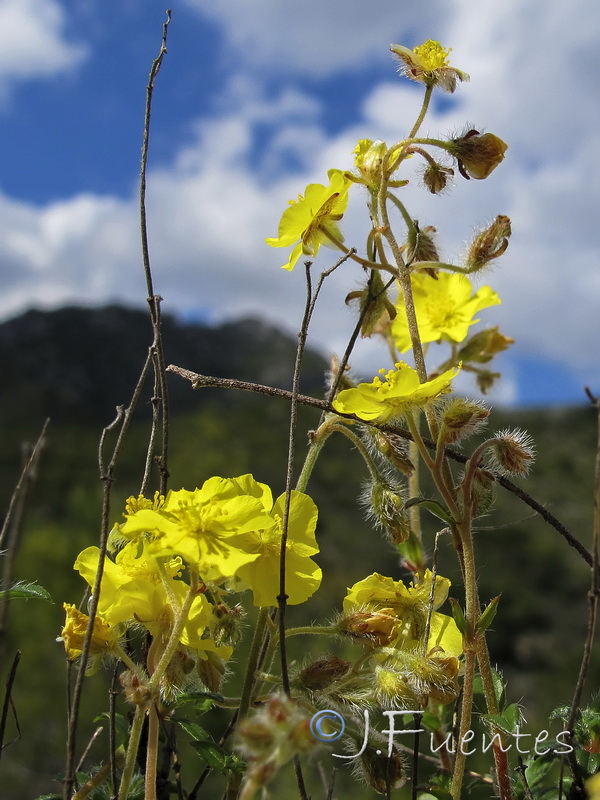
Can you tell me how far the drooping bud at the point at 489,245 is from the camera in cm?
125

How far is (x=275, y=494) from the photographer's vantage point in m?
14.4

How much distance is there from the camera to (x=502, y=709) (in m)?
1.06

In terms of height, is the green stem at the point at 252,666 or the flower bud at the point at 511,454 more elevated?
the flower bud at the point at 511,454

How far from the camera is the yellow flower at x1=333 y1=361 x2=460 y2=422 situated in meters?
1.05

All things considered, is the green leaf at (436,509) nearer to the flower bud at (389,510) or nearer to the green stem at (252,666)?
the flower bud at (389,510)

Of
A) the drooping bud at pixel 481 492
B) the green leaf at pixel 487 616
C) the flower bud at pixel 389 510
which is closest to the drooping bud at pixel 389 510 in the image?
the flower bud at pixel 389 510

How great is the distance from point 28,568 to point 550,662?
43.9 feet

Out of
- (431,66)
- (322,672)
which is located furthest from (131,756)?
(431,66)

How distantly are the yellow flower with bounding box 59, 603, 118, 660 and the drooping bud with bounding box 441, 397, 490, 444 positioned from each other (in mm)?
502

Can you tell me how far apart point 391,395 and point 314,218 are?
33 centimetres

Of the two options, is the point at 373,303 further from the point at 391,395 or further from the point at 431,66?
the point at 431,66

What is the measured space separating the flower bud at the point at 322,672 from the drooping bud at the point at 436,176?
0.73m

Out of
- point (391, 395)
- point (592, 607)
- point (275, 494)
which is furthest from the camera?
point (275, 494)

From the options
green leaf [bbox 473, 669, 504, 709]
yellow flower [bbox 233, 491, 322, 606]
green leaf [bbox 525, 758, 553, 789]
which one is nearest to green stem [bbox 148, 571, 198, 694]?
yellow flower [bbox 233, 491, 322, 606]
